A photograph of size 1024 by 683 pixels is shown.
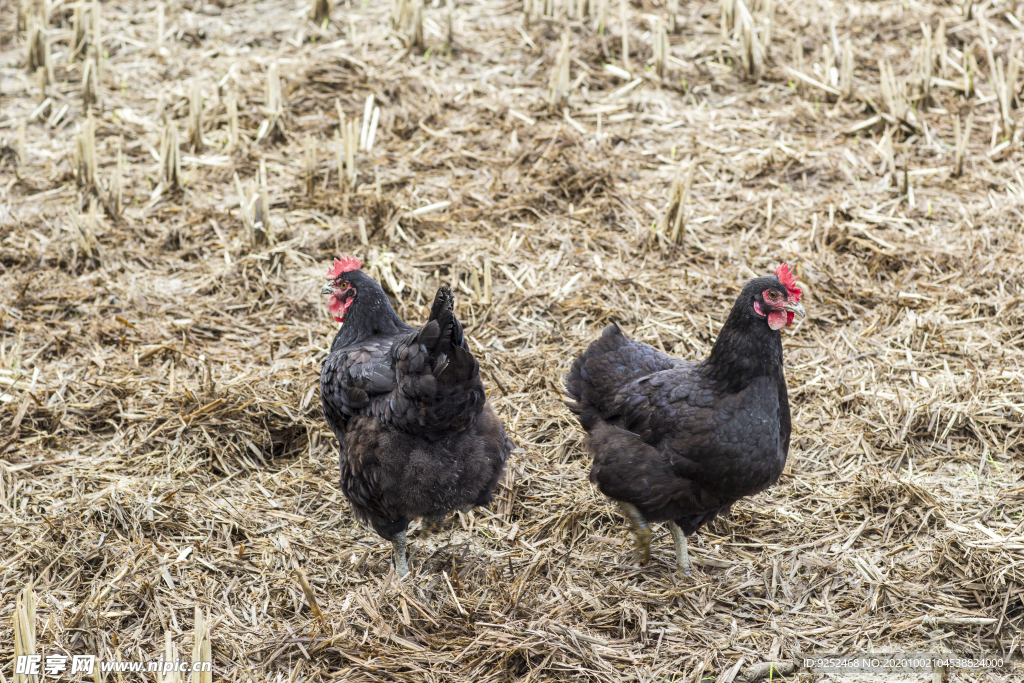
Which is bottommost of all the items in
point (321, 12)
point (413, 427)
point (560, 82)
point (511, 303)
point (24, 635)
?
point (511, 303)

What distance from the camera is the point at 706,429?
3959mm

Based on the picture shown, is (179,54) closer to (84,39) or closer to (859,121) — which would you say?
(84,39)

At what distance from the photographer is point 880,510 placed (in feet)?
14.8

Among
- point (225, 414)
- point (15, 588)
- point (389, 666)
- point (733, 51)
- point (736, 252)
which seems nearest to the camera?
point (389, 666)

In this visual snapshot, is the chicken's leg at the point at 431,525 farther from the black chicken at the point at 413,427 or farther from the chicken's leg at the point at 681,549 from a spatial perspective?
the chicken's leg at the point at 681,549

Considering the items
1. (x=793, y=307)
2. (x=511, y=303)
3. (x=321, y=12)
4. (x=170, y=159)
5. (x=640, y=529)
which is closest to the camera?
(x=793, y=307)

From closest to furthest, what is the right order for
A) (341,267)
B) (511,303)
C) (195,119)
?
(341,267), (511,303), (195,119)

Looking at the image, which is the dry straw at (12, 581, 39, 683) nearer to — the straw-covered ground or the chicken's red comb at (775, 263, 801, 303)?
the straw-covered ground

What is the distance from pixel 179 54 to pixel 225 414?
17.3 feet

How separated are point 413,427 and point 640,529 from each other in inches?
51.0

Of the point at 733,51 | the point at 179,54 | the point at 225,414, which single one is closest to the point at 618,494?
the point at 225,414

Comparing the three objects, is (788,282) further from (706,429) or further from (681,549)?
(681,549)

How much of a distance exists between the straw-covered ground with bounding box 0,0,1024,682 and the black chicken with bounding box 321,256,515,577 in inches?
16.1

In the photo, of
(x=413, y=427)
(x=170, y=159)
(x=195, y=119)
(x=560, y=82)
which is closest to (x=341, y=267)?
(x=413, y=427)
